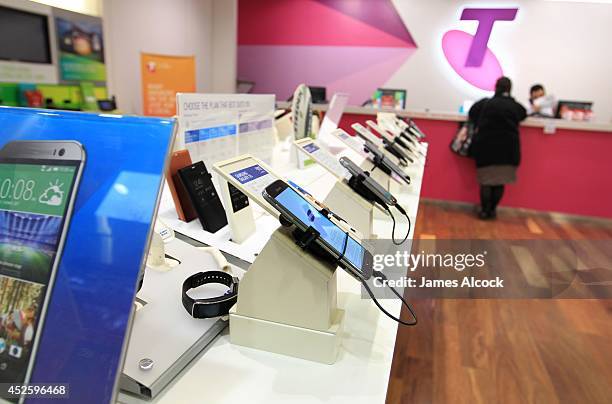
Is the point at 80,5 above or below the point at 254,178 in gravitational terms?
above

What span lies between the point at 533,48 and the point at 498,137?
2.90 meters

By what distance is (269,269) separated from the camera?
77 cm

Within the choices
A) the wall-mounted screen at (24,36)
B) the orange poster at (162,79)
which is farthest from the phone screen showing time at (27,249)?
the orange poster at (162,79)

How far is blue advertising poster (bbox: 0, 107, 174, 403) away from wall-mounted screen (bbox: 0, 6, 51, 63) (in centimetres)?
375

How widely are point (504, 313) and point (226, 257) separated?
2011 mm

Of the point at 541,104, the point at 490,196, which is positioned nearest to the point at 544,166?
the point at 490,196

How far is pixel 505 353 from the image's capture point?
210 centimetres

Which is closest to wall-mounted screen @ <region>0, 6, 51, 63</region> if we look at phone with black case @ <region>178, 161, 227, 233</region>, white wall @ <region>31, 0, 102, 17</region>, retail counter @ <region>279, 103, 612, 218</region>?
white wall @ <region>31, 0, 102, 17</region>

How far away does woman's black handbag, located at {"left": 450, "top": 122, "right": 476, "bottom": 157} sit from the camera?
4.26 metres

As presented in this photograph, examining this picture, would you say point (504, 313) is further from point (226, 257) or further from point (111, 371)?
point (111, 371)

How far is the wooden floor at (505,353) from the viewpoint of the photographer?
182 centimetres

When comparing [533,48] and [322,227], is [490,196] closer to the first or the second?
[533,48]

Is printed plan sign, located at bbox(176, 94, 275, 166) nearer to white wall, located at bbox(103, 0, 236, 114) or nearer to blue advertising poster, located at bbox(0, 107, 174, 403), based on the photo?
blue advertising poster, located at bbox(0, 107, 174, 403)

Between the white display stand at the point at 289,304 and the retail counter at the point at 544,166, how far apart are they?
12.9 ft
